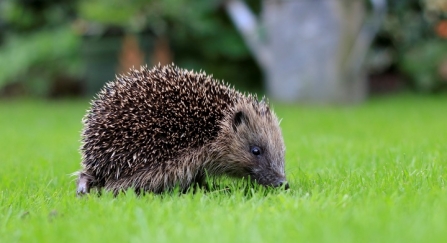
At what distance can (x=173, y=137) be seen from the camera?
5250mm

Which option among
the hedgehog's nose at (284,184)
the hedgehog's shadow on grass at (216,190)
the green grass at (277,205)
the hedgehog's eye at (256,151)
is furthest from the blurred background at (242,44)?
the hedgehog's nose at (284,184)

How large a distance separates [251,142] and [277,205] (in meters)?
1.36

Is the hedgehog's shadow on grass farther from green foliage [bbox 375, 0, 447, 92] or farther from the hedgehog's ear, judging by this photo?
green foliage [bbox 375, 0, 447, 92]

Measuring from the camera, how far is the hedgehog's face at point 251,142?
5375 millimetres

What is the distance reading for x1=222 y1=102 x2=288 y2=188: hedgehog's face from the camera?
5.38m

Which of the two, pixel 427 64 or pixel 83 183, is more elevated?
pixel 427 64

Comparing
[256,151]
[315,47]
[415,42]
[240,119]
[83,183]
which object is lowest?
[83,183]

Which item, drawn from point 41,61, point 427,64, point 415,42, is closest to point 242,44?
point 415,42

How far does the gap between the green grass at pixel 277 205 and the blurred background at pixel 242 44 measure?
642 centimetres

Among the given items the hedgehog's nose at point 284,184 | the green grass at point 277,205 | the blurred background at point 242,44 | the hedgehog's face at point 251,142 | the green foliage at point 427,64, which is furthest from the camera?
the green foliage at point 427,64

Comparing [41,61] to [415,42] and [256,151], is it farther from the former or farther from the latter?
[256,151]

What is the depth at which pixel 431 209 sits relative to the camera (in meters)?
Answer: 3.77

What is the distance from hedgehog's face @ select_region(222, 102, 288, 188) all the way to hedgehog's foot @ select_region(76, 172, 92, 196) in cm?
113

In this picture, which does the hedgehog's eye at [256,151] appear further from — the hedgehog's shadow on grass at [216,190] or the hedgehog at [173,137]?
the hedgehog's shadow on grass at [216,190]
